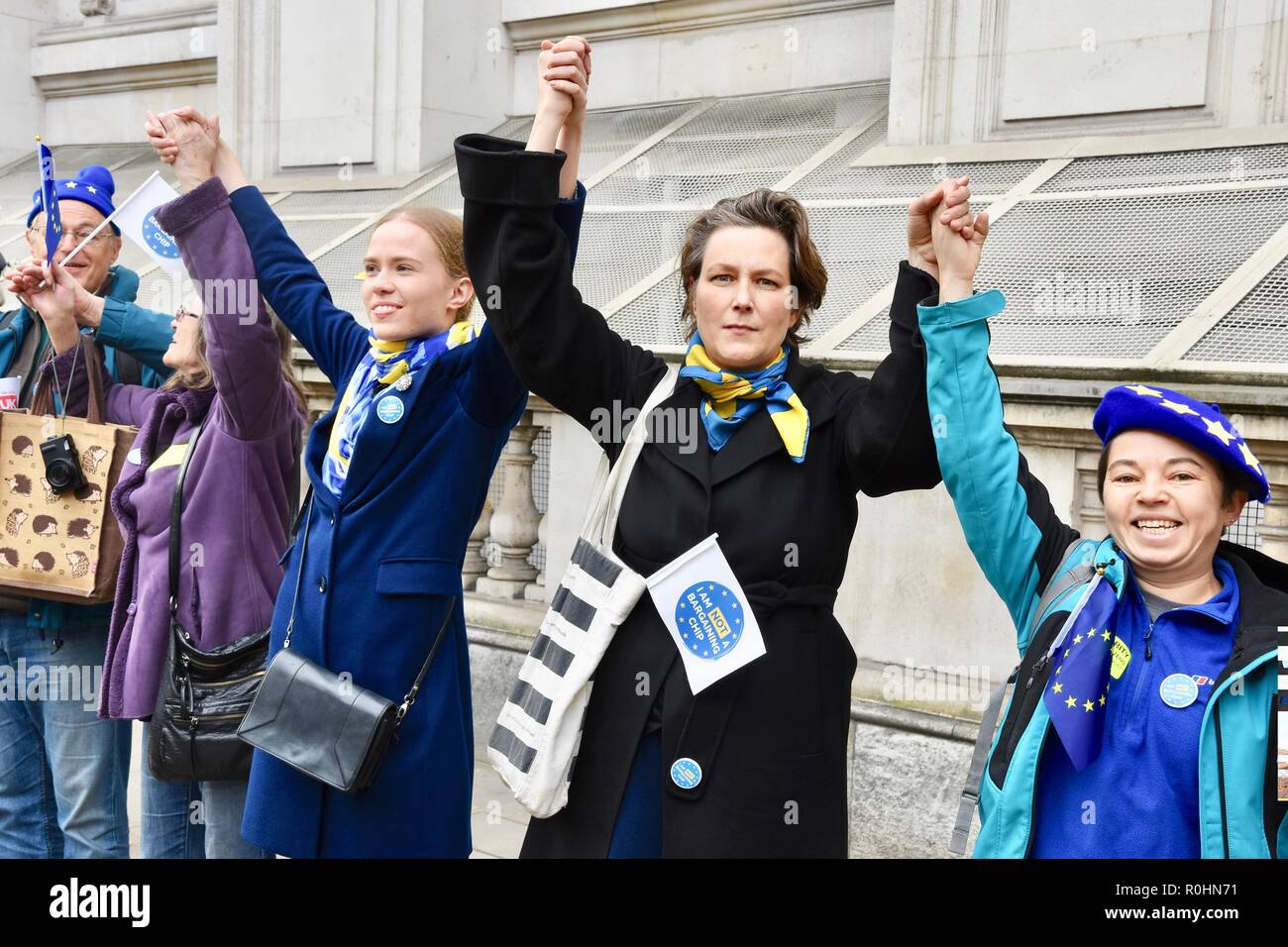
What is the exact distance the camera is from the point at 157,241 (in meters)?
3.94

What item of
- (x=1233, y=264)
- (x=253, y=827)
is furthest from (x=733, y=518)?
(x=1233, y=264)

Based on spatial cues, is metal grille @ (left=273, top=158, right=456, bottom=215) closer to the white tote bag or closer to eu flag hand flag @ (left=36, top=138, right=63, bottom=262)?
eu flag hand flag @ (left=36, top=138, right=63, bottom=262)

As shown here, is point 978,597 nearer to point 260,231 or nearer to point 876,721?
point 876,721

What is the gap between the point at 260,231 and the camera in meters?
3.29

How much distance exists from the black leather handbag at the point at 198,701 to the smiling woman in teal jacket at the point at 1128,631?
6.39 feet

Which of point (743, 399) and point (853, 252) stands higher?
point (853, 252)

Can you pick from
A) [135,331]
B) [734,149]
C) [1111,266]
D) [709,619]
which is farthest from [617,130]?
[709,619]

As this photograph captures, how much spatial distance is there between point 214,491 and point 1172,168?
4.06 meters

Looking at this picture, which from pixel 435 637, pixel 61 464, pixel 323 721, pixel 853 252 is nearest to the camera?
pixel 323 721

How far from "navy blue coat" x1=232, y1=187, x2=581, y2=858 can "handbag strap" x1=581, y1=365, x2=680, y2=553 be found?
430 millimetres

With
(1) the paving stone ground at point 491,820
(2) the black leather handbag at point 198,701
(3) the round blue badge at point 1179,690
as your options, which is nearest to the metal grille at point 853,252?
(1) the paving stone ground at point 491,820

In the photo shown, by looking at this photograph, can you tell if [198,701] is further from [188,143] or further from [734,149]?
[734,149]

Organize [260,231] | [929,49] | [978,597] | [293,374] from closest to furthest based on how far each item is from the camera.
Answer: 1. [260,231]
2. [293,374]
3. [978,597]
4. [929,49]

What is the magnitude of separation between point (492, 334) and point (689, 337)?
0.41 m
